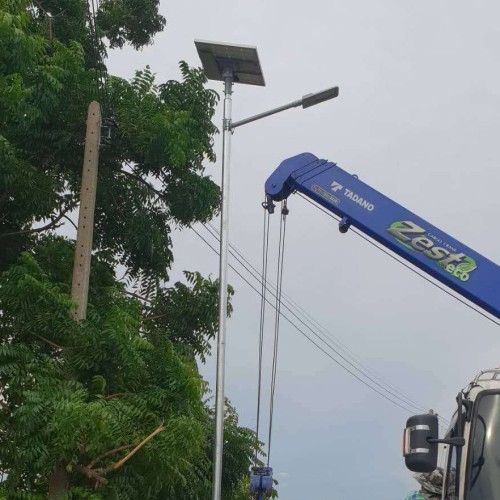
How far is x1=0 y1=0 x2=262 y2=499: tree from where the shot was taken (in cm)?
977

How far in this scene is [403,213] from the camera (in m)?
10.2

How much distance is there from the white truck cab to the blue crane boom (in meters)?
2.52

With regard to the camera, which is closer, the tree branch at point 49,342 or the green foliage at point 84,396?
the green foliage at point 84,396

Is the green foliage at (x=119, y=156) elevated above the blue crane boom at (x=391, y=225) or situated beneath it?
elevated above

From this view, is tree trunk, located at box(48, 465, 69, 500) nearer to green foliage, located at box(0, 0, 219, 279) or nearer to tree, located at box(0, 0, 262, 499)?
tree, located at box(0, 0, 262, 499)

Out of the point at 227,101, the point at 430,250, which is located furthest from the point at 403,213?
the point at 227,101

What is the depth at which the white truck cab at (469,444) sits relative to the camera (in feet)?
20.7

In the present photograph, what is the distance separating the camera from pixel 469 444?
21.8ft

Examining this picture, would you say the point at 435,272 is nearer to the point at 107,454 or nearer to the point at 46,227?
the point at 107,454

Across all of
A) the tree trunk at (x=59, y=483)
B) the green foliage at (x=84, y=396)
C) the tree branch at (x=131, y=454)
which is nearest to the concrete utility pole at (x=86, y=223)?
the green foliage at (x=84, y=396)

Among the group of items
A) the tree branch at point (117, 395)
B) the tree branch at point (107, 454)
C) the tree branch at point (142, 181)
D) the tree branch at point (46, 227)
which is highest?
the tree branch at point (142, 181)

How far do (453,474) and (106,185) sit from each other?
937 cm

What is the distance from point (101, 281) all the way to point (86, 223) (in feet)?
8.95

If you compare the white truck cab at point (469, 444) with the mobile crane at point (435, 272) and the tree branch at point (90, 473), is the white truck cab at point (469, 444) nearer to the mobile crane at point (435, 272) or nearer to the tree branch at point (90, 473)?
the mobile crane at point (435, 272)
